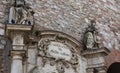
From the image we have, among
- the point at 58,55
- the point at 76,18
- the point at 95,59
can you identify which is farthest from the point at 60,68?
the point at 76,18

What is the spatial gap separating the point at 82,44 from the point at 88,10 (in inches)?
53.1

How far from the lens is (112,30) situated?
8.72 meters

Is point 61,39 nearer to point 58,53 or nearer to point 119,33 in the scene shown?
point 58,53

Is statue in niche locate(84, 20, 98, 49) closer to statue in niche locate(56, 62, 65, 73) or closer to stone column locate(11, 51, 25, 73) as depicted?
statue in niche locate(56, 62, 65, 73)

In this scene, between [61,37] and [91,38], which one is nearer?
[61,37]

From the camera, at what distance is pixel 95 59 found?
7.06m

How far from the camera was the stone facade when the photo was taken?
6.86 metres

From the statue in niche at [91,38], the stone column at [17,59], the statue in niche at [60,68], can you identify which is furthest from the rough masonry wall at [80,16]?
the stone column at [17,59]

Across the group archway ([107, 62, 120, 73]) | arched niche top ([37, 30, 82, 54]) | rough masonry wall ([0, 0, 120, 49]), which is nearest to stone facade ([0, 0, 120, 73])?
rough masonry wall ([0, 0, 120, 49])

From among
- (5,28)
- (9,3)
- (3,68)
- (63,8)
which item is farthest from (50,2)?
(3,68)

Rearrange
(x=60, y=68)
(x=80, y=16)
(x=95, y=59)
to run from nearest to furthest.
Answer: (x=60, y=68) < (x=95, y=59) < (x=80, y=16)

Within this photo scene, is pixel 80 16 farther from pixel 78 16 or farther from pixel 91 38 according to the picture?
pixel 91 38

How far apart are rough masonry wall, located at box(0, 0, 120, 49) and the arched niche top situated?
0.34 m

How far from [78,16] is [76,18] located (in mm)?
119
